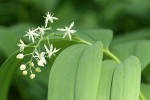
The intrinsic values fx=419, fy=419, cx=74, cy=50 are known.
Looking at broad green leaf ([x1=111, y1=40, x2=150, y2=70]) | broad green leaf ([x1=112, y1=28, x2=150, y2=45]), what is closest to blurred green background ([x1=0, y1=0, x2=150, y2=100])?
broad green leaf ([x1=112, y1=28, x2=150, y2=45])

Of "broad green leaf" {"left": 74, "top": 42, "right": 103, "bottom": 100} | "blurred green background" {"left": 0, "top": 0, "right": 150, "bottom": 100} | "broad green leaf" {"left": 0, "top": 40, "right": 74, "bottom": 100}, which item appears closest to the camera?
"broad green leaf" {"left": 74, "top": 42, "right": 103, "bottom": 100}

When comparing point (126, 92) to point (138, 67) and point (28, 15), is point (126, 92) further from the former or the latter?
point (28, 15)

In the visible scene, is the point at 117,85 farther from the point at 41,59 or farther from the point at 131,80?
the point at 41,59

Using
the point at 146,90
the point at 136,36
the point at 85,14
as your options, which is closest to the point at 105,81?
the point at 146,90

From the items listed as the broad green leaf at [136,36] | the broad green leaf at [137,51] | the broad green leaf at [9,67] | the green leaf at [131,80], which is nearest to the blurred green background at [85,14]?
the broad green leaf at [136,36]

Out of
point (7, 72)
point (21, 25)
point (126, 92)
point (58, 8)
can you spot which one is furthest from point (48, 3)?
point (126, 92)

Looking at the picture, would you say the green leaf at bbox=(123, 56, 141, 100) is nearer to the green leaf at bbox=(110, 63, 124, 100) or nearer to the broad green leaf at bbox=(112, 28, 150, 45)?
the green leaf at bbox=(110, 63, 124, 100)

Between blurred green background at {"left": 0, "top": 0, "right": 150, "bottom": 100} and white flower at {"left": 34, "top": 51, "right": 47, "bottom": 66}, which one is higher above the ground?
blurred green background at {"left": 0, "top": 0, "right": 150, "bottom": 100}
